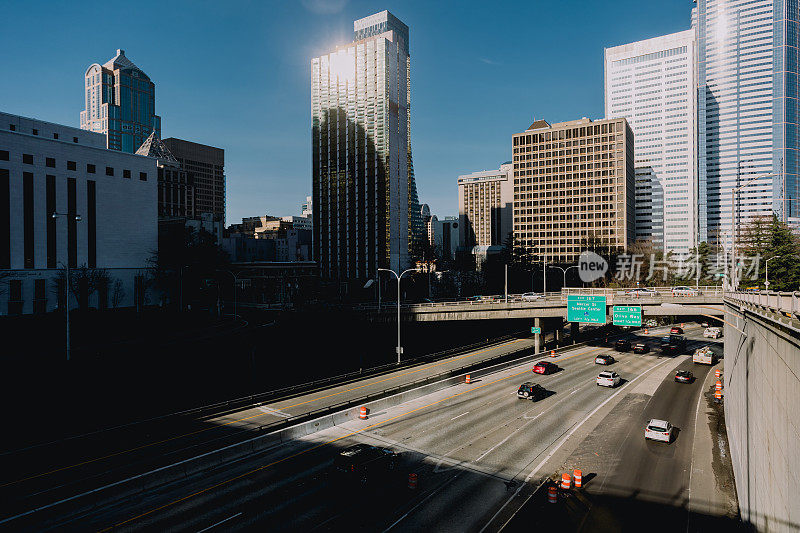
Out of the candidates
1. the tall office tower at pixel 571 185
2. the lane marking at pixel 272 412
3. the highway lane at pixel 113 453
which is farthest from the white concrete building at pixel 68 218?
the tall office tower at pixel 571 185

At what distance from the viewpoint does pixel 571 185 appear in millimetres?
A: 170125

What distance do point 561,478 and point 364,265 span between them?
138023mm

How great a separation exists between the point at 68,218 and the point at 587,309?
266 ft

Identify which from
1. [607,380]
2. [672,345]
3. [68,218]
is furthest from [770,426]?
[68,218]

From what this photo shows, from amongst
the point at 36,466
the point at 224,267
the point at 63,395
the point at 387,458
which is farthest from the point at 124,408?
the point at 224,267

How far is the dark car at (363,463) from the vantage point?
72.1ft

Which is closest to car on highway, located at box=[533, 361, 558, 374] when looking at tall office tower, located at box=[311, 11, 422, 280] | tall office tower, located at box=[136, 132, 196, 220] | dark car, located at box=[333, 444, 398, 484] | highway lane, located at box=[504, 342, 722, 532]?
highway lane, located at box=[504, 342, 722, 532]

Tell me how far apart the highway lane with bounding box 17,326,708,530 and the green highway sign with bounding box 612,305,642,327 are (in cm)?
1749

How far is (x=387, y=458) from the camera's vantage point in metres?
23.3

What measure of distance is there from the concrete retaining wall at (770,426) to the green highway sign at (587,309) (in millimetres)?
29594

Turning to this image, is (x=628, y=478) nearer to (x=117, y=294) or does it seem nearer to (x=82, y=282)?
(x=82, y=282)

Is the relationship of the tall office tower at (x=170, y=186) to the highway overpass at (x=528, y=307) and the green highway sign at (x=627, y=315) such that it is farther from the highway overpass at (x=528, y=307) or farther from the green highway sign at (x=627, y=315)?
the green highway sign at (x=627, y=315)

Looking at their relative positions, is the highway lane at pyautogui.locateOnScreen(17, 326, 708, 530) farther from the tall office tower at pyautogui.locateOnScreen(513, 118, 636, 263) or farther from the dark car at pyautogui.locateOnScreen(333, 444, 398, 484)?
the tall office tower at pyautogui.locateOnScreen(513, 118, 636, 263)

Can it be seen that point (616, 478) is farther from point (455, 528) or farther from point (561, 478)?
point (455, 528)
